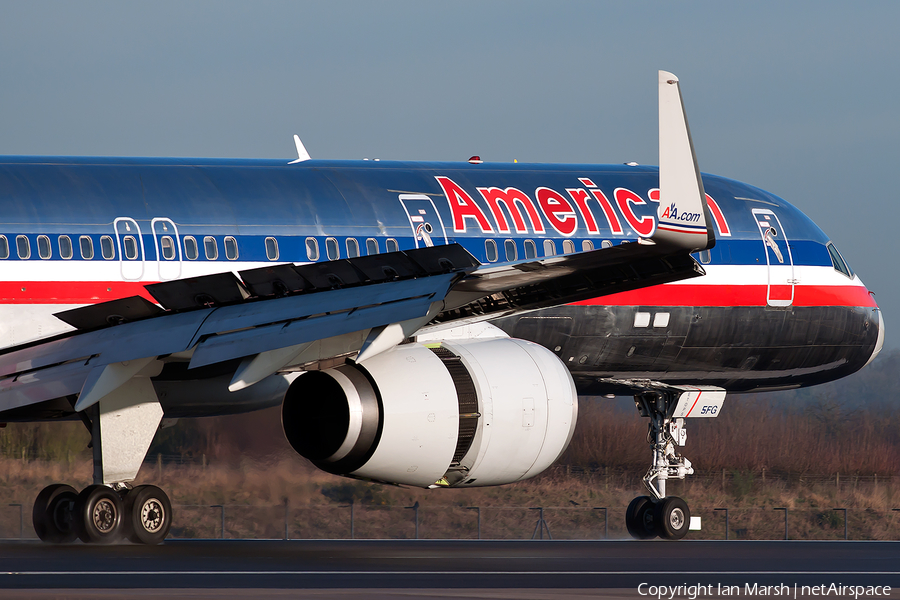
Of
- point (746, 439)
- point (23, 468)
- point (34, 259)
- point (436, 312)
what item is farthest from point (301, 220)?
point (746, 439)

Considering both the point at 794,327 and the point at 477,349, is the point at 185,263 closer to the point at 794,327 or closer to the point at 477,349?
the point at 477,349

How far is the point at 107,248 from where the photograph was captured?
17281 millimetres

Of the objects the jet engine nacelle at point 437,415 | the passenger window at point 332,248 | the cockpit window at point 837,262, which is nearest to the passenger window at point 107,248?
the passenger window at point 332,248

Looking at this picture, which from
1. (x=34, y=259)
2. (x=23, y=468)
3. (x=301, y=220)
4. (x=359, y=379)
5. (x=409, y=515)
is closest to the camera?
(x=359, y=379)

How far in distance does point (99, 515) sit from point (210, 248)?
394 centimetres

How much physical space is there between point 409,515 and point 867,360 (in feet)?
52.9

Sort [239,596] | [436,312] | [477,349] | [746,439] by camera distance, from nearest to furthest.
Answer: [239,596]
[436,312]
[477,349]
[746,439]

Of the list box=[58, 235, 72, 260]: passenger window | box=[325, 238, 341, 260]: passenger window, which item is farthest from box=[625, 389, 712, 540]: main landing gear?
box=[58, 235, 72, 260]: passenger window

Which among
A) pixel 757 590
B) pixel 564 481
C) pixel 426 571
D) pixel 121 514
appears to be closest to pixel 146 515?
pixel 121 514

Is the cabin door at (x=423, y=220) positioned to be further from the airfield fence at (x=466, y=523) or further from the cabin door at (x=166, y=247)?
the airfield fence at (x=466, y=523)

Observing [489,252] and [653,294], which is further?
[653,294]

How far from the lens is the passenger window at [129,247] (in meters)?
17.3

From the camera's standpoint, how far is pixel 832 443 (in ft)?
139

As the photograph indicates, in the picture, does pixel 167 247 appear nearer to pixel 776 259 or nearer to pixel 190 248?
pixel 190 248
